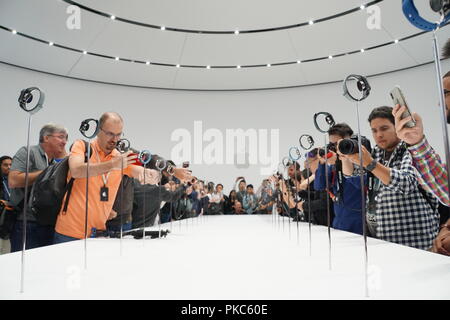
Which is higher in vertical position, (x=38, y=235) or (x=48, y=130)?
(x=48, y=130)

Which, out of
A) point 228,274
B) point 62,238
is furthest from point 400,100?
point 62,238

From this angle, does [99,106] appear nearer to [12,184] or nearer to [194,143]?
[194,143]

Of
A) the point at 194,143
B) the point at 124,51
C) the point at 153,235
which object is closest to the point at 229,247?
the point at 153,235

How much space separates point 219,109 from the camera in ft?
21.3

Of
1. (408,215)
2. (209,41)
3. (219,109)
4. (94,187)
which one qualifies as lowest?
(408,215)

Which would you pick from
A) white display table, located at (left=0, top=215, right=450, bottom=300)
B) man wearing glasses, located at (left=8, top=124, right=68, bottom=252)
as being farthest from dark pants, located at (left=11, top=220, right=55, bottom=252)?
white display table, located at (left=0, top=215, right=450, bottom=300)

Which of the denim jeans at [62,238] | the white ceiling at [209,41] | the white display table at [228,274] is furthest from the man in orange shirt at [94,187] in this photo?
the white ceiling at [209,41]

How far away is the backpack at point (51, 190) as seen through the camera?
4.52ft

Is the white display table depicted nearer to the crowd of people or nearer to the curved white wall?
the crowd of people

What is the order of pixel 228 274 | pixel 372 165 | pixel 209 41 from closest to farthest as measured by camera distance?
pixel 228 274 < pixel 372 165 < pixel 209 41

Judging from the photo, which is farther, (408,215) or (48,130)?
(48,130)

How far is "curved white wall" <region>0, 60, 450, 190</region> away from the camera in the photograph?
5.15 meters

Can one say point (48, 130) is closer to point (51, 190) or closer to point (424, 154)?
point (51, 190)

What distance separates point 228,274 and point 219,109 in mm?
6075
